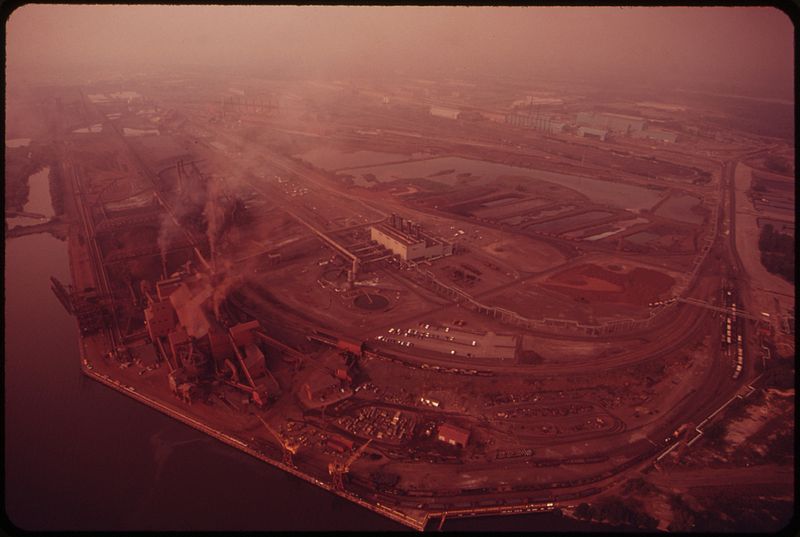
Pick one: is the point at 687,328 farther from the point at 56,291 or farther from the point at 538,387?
the point at 56,291

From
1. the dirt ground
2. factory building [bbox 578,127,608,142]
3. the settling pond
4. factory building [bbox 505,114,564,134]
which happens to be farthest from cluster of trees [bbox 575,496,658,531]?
factory building [bbox 505,114,564,134]

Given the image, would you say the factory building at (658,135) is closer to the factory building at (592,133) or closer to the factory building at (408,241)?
the factory building at (592,133)

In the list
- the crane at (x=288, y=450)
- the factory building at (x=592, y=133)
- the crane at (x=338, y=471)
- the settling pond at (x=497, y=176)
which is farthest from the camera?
the factory building at (x=592, y=133)

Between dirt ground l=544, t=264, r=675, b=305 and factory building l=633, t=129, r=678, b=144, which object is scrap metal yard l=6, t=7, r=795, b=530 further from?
factory building l=633, t=129, r=678, b=144

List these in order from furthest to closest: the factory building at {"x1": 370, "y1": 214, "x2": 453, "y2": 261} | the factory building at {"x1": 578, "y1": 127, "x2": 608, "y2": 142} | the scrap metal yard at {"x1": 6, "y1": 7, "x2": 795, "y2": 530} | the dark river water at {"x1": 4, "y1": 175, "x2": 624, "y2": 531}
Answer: the factory building at {"x1": 578, "y1": 127, "x2": 608, "y2": 142}, the factory building at {"x1": 370, "y1": 214, "x2": 453, "y2": 261}, the scrap metal yard at {"x1": 6, "y1": 7, "x2": 795, "y2": 530}, the dark river water at {"x1": 4, "y1": 175, "x2": 624, "y2": 531}

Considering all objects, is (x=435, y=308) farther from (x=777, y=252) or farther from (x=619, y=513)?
(x=777, y=252)

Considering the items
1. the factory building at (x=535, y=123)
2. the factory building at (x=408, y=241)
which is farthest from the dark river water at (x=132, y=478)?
the factory building at (x=535, y=123)
